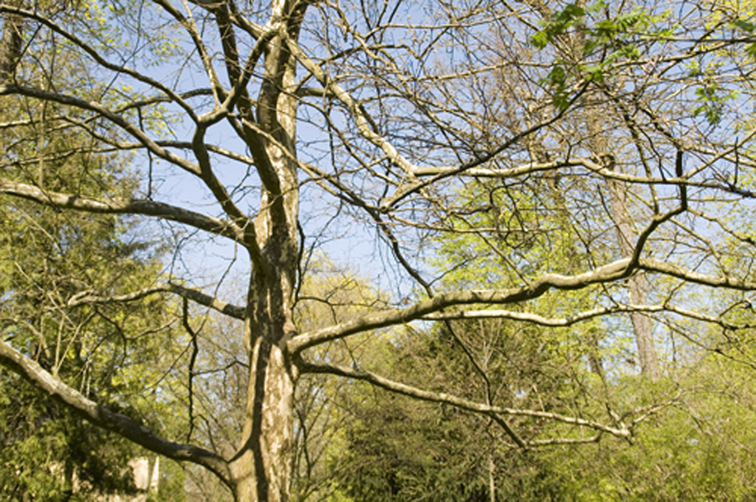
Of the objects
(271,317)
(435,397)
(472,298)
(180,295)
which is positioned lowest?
(435,397)

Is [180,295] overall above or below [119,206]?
below

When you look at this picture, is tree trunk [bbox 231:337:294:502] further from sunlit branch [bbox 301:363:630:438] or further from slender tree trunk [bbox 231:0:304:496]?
sunlit branch [bbox 301:363:630:438]

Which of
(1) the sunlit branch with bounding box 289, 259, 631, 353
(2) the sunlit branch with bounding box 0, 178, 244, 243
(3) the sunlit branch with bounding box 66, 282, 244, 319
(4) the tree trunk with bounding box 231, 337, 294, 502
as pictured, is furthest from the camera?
(3) the sunlit branch with bounding box 66, 282, 244, 319

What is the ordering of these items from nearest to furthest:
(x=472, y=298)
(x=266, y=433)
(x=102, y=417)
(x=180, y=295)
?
(x=472, y=298) → (x=102, y=417) → (x=266, y=433) → (x=180, y=295)

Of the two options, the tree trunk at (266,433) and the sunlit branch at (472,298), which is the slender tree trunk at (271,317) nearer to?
the tree trunk at (266,433)

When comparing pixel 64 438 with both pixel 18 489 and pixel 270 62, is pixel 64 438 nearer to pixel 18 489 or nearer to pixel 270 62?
pixel 18 489

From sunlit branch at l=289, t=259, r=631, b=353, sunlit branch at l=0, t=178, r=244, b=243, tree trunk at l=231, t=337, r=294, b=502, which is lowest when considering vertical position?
tree trunk at l=231, t=337, r=294, b=502

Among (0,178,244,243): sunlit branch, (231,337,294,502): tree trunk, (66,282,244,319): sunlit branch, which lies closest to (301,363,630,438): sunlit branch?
(231,337,294,502): tree trunk

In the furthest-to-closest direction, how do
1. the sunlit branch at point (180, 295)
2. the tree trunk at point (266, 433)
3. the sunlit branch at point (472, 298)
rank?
the sunlit branch at point (180, 295) < the tree trunk at point (266, 433) < the sunlit branch at point (472, 298)

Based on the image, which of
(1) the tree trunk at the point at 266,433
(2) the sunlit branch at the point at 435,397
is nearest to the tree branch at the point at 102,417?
(1) the tree trunk at the point at 266,433

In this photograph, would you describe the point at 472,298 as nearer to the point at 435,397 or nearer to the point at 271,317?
the point at 435,397

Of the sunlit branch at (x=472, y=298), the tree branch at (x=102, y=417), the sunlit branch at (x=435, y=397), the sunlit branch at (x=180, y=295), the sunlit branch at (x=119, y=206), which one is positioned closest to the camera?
the sunlit branch at (x=472, y=298)

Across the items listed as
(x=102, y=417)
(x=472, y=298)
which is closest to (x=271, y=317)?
(x=102, y=417)

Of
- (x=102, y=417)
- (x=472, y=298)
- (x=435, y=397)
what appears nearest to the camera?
(x=472, y=298)
